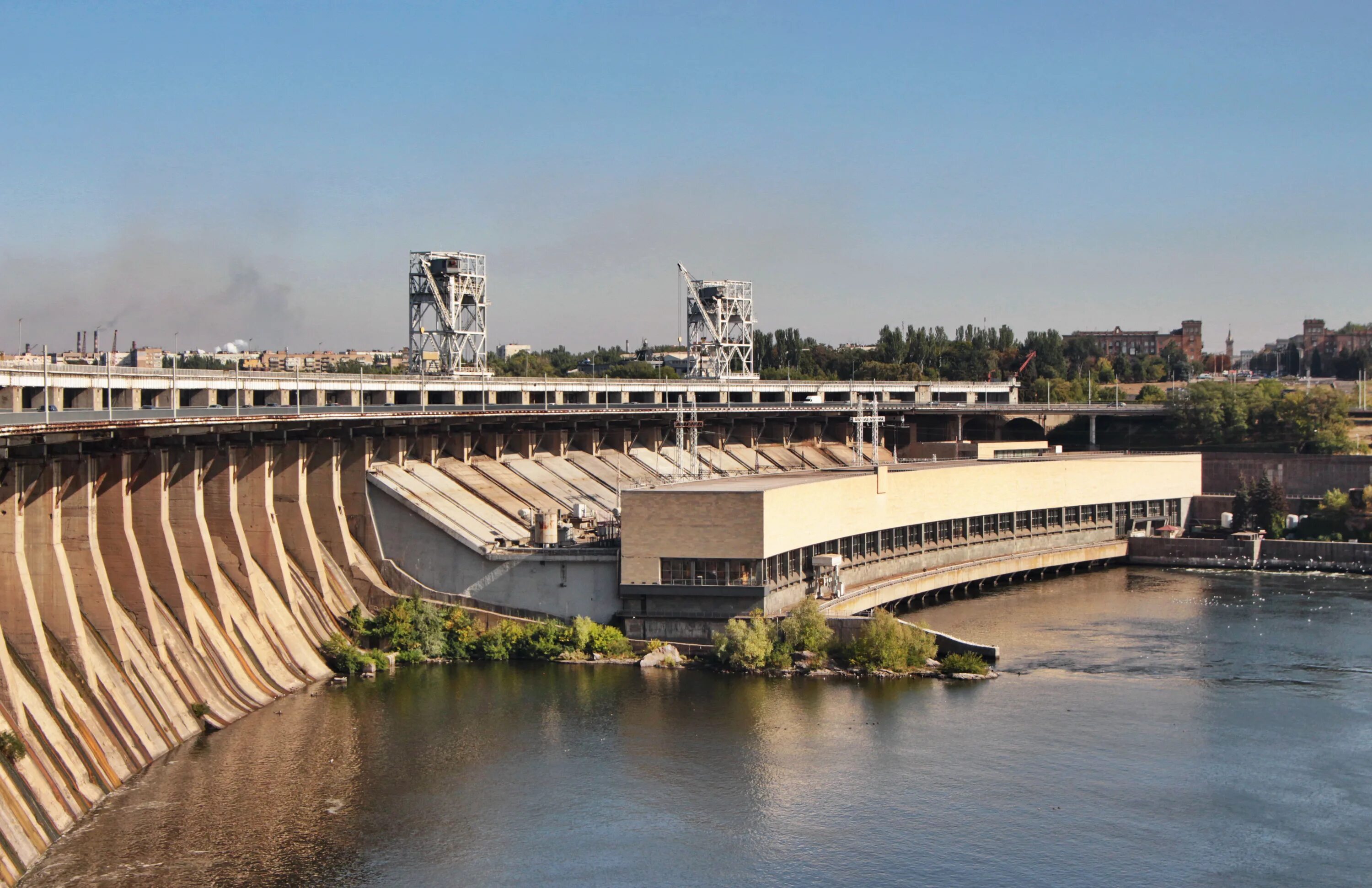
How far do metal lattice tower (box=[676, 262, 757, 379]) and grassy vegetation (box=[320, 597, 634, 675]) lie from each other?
49.0m

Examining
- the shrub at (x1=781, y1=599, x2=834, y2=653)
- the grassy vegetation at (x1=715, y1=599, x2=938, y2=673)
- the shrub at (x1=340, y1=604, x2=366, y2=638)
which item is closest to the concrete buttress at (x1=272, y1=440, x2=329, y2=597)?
the shrub at (x1=340, y1=604, x2=366, y2=638)

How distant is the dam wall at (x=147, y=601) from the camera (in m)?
29.3

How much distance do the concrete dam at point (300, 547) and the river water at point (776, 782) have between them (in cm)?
172

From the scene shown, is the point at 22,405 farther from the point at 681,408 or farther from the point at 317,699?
the point at 681,408

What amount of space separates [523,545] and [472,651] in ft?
15.2

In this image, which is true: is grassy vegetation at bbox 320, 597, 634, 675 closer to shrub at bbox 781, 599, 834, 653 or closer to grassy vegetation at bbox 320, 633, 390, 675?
grassy vegetation at bbox 320, 633, 390, 675

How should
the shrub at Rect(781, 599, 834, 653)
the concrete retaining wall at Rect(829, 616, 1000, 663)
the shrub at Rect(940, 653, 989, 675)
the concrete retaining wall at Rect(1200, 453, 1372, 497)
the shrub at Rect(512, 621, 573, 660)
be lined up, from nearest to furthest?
1. the shrub at Rect(940, 653, 989, 675)
2. the shrub at Rect(781, 599, 834, 653)
3. the concrete retaining wall at Rect(829, 616, 1000, 663)
4. the shrub at Rect(512, 621, 573, 660)
5. the concrete retaining wall at Rect(1200, 453, 1372, 497)

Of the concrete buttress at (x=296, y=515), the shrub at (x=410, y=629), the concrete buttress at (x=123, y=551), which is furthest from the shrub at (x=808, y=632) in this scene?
the concrete buttress at (x=123, y=551)

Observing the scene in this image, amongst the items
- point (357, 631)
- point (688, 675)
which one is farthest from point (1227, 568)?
point (357, 631)

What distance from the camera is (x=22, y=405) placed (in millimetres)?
40312

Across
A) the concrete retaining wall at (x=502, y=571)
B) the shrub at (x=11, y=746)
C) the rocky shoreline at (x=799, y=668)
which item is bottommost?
the rocky shoreline at (x=799, y=668)

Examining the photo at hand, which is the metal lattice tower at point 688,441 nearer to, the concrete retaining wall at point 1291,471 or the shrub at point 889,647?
the shrub at point 889,647

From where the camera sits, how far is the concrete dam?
102 ft

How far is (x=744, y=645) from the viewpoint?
134 ft
